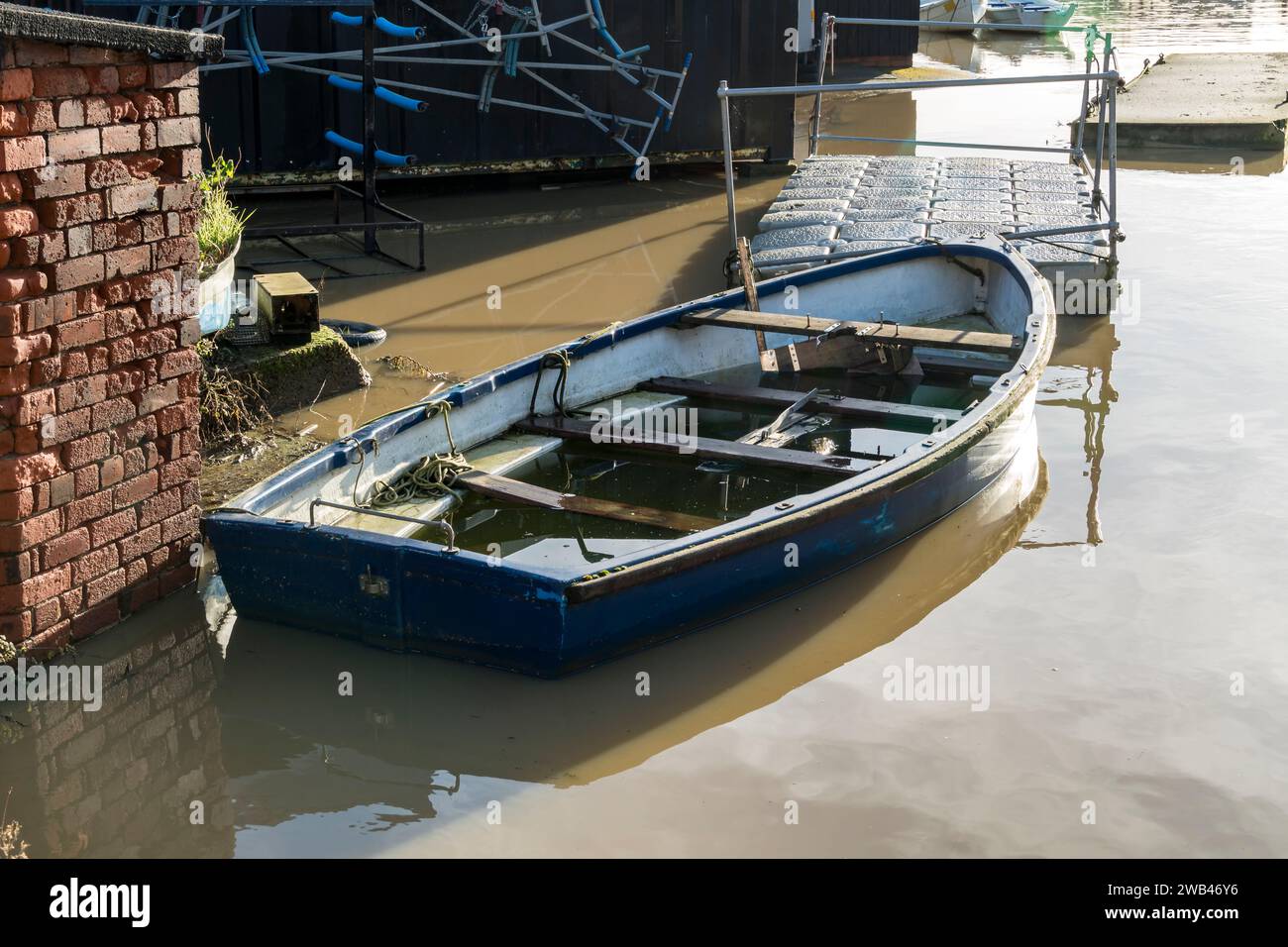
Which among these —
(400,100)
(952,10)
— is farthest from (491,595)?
(952,10)

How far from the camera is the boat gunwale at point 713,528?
208 inches

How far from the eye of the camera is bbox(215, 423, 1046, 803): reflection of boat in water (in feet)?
16.3

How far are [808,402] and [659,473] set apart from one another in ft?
3.24

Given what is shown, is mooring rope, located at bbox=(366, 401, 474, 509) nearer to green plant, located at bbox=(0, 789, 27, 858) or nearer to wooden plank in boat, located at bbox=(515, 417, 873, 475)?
wooden plank in boat, located at bbox=(515, 417, 873, 475)

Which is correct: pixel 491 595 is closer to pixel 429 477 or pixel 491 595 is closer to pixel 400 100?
pixel 429 477

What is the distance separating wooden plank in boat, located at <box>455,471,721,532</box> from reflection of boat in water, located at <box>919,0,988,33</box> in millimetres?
29443

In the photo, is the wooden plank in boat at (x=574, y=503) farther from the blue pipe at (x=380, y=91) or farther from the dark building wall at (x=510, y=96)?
the dark building wall at (x=510, y=96)

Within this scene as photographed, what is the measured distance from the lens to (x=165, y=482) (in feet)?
Answer: 19.3

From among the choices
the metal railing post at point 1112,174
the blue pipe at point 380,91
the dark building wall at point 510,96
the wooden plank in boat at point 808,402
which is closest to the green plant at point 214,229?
the wooden plank in boat at point 808,402

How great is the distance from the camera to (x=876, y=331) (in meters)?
8.04

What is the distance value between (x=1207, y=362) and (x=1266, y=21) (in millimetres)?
28252

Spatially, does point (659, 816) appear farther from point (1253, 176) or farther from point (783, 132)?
point (1253, 176)

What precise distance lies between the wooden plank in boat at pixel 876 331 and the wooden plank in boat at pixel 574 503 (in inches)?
69.3
